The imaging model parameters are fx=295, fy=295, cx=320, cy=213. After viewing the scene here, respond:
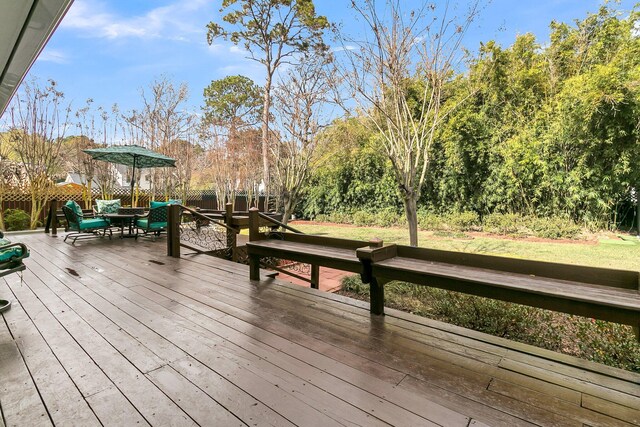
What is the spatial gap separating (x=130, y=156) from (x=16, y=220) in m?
3.71

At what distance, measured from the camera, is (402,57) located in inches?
188

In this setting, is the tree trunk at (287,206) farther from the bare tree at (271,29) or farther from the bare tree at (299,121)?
the bare tree at (271,29)

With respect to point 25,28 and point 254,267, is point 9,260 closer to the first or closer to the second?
point 25,28

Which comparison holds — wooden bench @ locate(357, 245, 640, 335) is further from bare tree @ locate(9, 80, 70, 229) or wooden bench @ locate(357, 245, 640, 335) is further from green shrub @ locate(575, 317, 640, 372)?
bare tree @ locate(9, 80, 70, 229)

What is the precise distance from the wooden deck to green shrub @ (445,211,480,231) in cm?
723

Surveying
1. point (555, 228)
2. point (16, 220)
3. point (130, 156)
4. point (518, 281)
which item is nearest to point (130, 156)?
point (130, 156)

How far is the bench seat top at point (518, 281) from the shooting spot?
146 centimetres

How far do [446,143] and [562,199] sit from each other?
337cm

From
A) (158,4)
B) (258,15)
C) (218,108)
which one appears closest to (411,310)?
(158,4)

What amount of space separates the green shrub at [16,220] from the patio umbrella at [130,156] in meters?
2.93

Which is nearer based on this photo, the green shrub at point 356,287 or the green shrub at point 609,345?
the green shrub at point 609,345

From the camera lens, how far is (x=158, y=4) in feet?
23.0

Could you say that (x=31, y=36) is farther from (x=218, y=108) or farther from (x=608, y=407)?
(x=218, y=108)

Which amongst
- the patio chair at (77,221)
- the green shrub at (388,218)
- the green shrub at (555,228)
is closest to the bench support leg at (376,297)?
the patio chair at (77,221)
